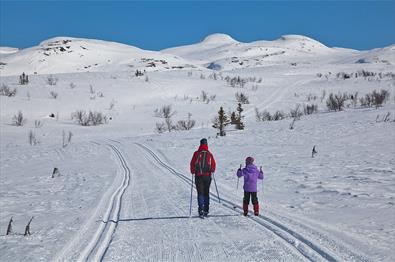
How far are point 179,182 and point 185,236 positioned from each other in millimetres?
7176

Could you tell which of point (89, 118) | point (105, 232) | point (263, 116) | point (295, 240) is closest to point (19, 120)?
point (89, 118)

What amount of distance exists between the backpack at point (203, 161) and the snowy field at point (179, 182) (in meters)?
1.03

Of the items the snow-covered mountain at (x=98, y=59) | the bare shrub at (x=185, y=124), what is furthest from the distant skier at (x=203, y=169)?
the snow-covered mountain at (x=98, y=59)

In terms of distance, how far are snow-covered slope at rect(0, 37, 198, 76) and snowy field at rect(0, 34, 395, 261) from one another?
107 ft

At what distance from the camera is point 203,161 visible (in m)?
10.3

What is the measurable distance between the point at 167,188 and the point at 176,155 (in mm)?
8013

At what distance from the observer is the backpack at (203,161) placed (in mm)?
10258

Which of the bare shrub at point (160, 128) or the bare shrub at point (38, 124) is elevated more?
the bare shrub at point (38, 124)

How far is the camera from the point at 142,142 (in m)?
27.4

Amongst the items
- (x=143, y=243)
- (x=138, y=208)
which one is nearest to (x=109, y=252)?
(x=143, y=243)

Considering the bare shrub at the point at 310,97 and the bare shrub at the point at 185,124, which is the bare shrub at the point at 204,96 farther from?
the bare shrub at the point at 310,97

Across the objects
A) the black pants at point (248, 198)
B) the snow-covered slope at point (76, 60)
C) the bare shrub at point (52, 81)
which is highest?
the snow-covered slope at point (76, 60)

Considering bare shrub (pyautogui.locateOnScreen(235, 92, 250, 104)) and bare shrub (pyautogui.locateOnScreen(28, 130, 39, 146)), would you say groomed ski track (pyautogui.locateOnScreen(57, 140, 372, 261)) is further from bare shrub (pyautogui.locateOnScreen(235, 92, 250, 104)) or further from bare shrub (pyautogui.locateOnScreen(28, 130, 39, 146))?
bare shrub (pyautogui.locateOnScreen(235, 92, 250, 104))

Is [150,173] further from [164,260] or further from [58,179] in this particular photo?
[164,260]
